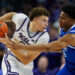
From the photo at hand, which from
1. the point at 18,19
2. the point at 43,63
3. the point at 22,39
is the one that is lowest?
the point at 43,63

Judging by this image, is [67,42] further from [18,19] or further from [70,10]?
[18,19]

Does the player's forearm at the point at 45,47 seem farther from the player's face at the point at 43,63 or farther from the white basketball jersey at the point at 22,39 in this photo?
the player's face at the point at 43,63

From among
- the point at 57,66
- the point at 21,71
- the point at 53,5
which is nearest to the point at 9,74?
the point at 21,71

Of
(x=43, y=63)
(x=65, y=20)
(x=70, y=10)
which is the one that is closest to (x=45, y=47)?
(x=65, y=20)

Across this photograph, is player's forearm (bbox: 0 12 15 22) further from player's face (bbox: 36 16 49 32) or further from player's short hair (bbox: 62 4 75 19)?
player's short hair (bbox: 62 4 75 19)

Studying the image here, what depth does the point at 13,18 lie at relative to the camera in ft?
19.6

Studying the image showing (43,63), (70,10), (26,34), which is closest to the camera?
(70,10)

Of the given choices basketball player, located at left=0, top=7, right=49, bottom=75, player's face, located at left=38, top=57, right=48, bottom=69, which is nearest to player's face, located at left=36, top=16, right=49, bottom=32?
basketball player, located at left=0, top=7, right=49, bottom=75

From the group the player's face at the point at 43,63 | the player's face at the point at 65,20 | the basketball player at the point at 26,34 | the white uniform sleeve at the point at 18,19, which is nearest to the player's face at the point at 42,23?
the basketball player at the point at 26,34

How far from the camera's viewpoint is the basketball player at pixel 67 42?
4.57 meters

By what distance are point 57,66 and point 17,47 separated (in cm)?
380

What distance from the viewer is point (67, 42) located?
461 centimetres

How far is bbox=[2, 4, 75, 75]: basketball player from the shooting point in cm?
457

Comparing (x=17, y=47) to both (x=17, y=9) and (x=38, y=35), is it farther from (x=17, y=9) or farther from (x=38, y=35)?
(x=17, y=9)
